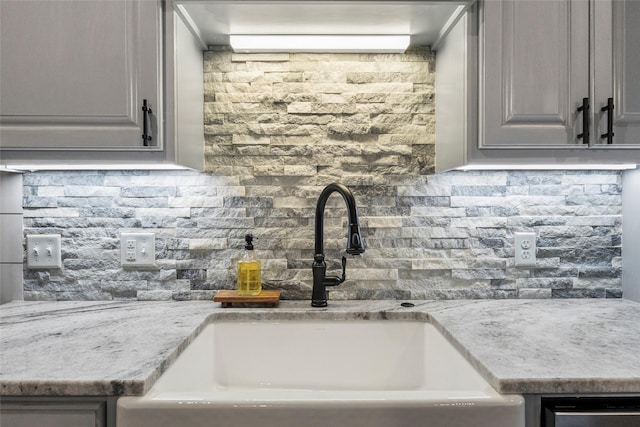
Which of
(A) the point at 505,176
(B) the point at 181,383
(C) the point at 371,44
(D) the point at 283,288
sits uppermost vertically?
(C) the point at 371,44

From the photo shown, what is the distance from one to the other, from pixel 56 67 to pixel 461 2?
3.78ft

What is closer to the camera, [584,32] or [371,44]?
[584,32]

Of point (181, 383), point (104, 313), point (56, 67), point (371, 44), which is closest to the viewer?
point (181, 383)

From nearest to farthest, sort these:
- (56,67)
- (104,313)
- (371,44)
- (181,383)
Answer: (181,383) → (56,67) → (104,313) → (371,44)

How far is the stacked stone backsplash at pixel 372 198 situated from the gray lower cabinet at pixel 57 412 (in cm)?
71

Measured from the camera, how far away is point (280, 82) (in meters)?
1.56

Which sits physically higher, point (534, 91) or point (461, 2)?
point (461, 2)

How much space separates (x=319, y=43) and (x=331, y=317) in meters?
0.92

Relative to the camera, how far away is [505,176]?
156 centimetres

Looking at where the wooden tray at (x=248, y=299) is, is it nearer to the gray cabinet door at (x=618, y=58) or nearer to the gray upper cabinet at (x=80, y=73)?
the gray upper cabinet at (x=80, y=73)

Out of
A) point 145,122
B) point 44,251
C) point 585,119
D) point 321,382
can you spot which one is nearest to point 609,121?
point 585,119

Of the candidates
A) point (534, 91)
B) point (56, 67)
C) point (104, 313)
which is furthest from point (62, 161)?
point (534, 91)

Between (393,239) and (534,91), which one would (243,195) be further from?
(534,91)

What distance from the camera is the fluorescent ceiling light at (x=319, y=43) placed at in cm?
146
